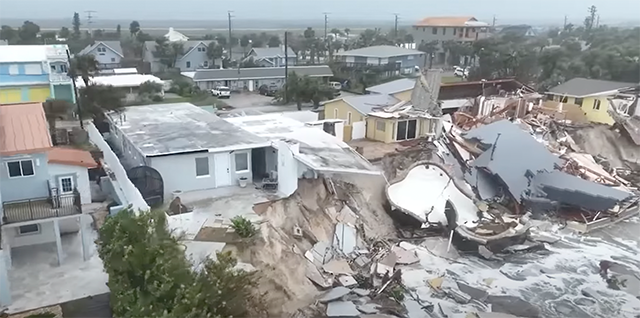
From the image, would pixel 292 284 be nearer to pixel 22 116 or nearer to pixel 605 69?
pixel 22 116

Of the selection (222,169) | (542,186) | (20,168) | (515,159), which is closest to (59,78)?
(222,169)

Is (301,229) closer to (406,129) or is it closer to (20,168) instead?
(20,168)

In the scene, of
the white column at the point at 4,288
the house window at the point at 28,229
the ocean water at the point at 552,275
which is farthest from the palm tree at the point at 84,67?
the ocean water at the point at 552,275

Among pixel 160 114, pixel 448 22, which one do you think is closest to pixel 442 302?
pixel 160 114

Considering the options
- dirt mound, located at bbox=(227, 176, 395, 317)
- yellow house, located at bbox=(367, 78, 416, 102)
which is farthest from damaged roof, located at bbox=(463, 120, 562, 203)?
yellow house, located at bbox=(367, 78, 416, 102)

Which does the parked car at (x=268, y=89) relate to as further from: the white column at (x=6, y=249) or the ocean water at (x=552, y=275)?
the white column at (x=6, y=249)

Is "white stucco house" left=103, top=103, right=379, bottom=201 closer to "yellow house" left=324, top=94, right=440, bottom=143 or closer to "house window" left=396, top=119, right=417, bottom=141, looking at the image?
"yellow house" left=324, top=94, right=440, bottom=143
